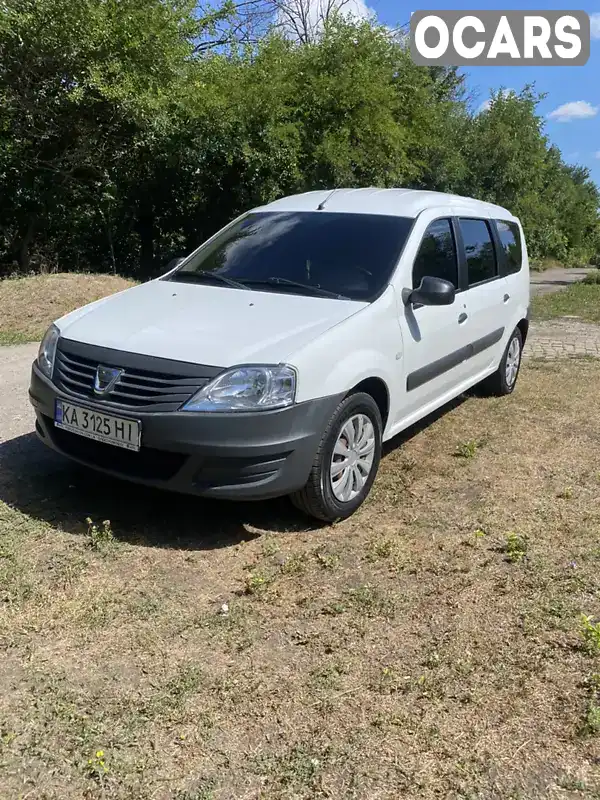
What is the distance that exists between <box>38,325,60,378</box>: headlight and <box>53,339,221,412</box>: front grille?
0.26m

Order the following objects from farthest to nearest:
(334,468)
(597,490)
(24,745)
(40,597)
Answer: (597,490) < (334,468) < (40,597) < (24,745)

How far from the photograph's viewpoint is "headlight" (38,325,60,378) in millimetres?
4039

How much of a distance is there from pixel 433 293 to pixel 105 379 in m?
2.00

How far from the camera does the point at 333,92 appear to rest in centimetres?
1498

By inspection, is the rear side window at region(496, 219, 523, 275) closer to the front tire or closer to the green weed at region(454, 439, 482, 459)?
the green weed at region(454, 439, 482, 459)

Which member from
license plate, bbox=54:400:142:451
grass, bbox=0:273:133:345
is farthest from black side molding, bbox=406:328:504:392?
grass, bbox=0:273:133:345

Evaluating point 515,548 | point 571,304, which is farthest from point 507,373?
point 571,304

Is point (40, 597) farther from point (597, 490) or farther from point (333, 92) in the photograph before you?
point (333, 92)

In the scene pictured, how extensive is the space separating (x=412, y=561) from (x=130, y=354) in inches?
70.3

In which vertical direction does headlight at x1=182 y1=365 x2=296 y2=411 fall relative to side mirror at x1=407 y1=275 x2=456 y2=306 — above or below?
below

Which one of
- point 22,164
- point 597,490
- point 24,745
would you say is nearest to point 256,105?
point 22,164

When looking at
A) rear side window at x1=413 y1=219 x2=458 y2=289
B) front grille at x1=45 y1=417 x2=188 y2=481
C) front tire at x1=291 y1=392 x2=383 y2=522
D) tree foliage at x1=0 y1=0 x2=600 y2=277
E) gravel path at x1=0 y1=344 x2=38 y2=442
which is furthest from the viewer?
tree foliage at x1=0 y1=0 x2=600 y2=277

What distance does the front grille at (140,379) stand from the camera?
11.5 feet

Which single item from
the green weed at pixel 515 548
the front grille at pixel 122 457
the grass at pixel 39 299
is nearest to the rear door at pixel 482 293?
the green weed at pixel 515 548
